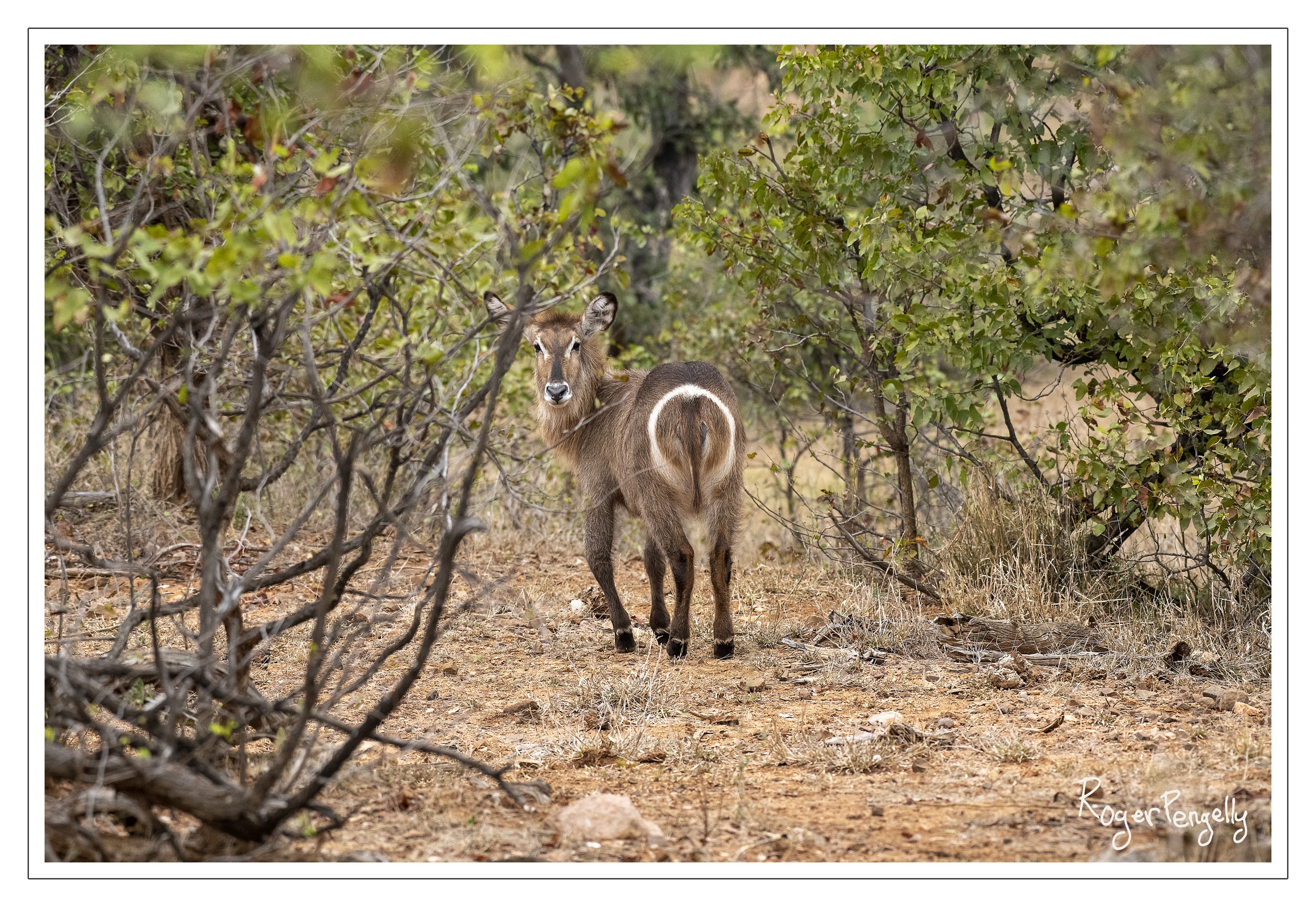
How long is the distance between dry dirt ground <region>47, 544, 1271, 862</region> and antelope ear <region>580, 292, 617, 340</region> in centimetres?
147

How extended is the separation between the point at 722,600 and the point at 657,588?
1.27 feet

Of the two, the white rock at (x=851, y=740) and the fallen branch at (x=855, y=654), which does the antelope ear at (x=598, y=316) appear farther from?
the white rock at (x=851, y=740)

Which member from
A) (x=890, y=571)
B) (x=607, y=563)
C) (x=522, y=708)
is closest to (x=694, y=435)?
(x=607, y=563)

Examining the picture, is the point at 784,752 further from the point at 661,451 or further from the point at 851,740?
the point at 661,451

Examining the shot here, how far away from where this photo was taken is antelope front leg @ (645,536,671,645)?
5.62 metres

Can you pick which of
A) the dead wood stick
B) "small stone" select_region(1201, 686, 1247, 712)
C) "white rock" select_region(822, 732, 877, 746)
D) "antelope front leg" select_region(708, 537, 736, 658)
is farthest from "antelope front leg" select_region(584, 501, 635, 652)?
"small stone" select_region(1201, 686, 1247, 712)

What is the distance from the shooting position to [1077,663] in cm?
503

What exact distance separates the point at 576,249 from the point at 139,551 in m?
3.34

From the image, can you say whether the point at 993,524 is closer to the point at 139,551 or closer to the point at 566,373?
the point at 566,373

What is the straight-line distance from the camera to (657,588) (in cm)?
572

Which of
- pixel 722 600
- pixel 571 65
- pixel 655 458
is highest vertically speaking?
pixel 571 65
